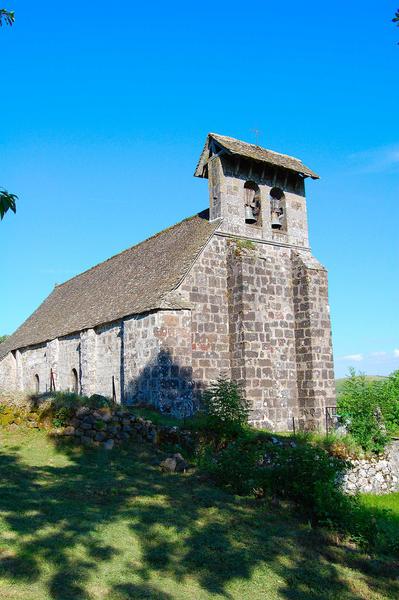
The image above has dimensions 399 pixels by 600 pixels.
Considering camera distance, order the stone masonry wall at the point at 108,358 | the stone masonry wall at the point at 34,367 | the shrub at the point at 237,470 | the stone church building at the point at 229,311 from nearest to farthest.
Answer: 1. the shrub at the point at 237,470
2. the stone church building at the point at 229,311
3. the stone masonry wall at the point at 108,358
4. the stone masonry wall at the point at 34,367

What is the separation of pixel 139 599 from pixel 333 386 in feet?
56.4

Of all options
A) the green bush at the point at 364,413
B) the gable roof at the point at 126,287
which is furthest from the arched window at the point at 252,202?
the green bush at the point at 364,413

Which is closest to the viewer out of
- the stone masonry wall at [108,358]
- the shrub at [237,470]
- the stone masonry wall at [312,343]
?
the shrub at [237,470]

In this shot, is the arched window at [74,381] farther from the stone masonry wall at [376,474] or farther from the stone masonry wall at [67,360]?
the stone masonry wall at [376,474]

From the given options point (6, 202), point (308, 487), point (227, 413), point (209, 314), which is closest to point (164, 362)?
point (209, 314)

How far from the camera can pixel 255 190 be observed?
76.1 feet

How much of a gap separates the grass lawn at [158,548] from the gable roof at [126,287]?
9.74 m

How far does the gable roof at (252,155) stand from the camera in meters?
22.1

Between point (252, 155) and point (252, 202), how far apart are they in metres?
1.93

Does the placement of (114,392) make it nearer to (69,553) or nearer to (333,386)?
(333,386)

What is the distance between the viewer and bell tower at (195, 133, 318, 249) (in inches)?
867

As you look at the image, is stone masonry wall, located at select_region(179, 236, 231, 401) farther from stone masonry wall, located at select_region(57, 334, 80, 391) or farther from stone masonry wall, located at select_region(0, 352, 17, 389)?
stone masonry wall, located at select_region(0, 352, 17, 389)

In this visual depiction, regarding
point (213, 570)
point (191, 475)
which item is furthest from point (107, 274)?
Result: point (213, 570)

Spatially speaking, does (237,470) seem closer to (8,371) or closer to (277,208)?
(277,208)
